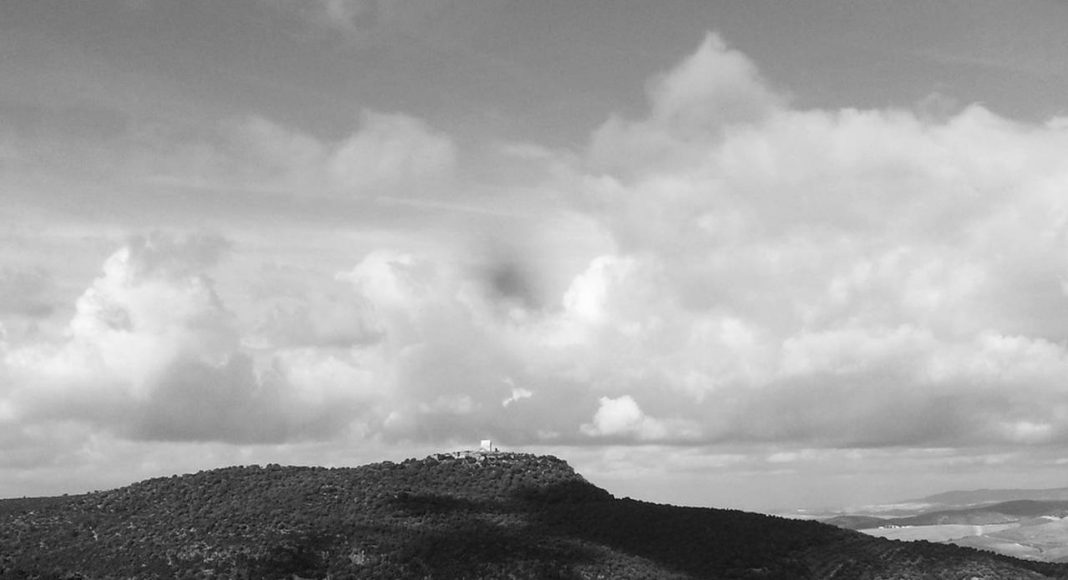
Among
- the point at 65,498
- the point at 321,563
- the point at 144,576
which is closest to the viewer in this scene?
the point at 144,576

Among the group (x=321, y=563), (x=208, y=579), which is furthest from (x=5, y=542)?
(x=321, y=563)

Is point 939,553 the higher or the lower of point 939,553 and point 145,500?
the lower

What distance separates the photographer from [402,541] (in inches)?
6708

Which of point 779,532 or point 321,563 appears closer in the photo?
→ point 321,563

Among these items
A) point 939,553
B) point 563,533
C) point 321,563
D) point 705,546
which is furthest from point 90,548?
point 939,553

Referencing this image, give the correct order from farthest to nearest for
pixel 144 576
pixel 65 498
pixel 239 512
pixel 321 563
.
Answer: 1. pixel 65 498
2. pixel 239 512
3. pixel 321 563
4. pixel 144 576

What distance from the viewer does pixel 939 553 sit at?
171 m

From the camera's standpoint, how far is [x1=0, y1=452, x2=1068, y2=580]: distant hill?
158625 millimetres

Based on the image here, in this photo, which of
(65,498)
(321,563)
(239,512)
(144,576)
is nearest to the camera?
(144,576)

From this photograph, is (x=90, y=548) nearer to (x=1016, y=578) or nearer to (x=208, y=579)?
(x=208, y=579)

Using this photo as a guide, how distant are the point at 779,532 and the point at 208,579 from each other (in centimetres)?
9990

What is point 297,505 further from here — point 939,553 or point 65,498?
point 939,553

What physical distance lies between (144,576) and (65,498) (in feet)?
175

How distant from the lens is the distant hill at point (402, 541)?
520 ft
